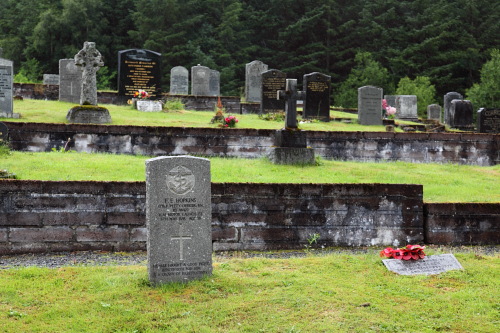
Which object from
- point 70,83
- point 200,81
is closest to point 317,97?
point 70,83

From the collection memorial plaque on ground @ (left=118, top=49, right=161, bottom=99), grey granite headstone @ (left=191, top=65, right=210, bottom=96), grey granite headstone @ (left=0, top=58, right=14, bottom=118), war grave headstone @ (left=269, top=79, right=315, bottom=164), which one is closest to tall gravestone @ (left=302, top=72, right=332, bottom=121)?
memorial plaque on ground @ (left=118, top=49, right=161, bottom=99)

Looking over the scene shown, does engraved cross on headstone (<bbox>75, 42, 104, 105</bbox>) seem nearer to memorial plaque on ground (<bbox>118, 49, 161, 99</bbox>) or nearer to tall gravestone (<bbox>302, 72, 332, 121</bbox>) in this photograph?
Answer: memorial plaque on ground (<bbox>118, 49, 161, 99</bbox>)

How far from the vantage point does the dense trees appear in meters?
47.3

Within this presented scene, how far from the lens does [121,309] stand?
19.6 feet

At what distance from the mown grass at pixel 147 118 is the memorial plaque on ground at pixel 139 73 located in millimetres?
857

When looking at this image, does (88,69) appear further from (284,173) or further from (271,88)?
(284,173)

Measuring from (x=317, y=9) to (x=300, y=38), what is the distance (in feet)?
8.96

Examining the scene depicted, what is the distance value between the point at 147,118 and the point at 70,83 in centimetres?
631

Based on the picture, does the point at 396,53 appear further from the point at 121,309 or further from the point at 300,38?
the point at 121,309

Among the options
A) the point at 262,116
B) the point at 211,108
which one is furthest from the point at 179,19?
the point at 262,116

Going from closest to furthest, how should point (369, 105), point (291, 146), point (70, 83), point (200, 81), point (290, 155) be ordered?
→ point (290, 155) < point (291, 146) < point (369, 105) < point (70, 83) < point (200, 81)

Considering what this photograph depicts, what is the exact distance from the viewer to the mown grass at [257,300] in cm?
562

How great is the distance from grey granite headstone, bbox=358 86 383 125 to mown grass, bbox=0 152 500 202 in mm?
8342

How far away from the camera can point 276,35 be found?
53.3 metres
